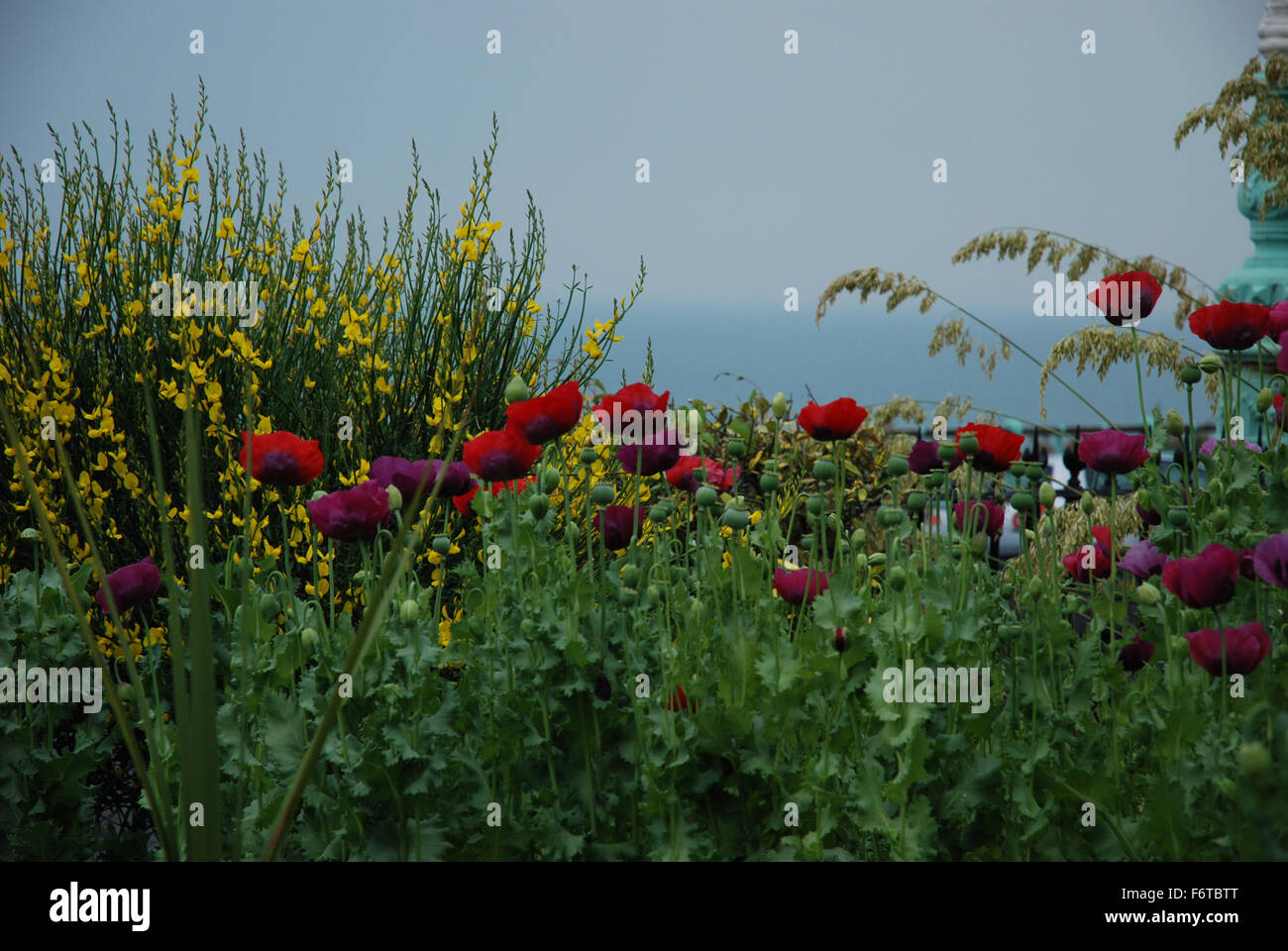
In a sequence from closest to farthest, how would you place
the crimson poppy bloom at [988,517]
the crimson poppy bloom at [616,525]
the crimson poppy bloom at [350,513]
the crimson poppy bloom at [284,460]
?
the crimson poppy bloom at [350,513] → the crimson poppy bloom at [284,460] → the crimson poppy bloom at [616,525] → the crimson poppy bloom at [988,517]

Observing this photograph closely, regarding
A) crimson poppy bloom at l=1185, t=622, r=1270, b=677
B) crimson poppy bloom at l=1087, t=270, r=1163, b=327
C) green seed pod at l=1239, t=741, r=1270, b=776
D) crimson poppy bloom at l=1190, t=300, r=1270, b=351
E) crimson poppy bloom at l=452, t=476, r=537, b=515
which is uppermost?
→ crimson poppy bloom at l=1087, t=270, r=1163, b=327

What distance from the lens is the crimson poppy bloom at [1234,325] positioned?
1.81m

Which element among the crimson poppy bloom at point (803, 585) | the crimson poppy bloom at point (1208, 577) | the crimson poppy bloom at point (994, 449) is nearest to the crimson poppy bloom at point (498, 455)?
the crimson poppy bloom at point (803, 585)

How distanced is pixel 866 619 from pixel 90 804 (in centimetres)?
132

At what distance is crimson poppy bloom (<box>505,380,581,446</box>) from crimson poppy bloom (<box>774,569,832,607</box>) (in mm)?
421

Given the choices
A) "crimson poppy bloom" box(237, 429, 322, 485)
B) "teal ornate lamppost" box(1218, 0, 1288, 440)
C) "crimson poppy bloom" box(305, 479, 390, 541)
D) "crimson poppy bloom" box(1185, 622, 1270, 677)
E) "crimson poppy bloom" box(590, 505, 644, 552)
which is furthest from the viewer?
"teal ornate lamppost" box(1218, 0, 1288, 440)

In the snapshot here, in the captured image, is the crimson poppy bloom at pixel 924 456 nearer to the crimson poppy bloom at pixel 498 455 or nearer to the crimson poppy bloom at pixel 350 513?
the crimson poppy bloom at pixel 498 455

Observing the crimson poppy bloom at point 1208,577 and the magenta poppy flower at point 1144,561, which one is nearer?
the crimson poppy bloom at point 1208,577

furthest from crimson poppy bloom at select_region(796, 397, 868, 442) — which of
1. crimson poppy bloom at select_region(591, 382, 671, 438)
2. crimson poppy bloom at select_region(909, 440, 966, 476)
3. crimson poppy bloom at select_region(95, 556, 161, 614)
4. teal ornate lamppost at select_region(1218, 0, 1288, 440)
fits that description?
teal ornate lamppost at select_region(1218, 0, 1288, 440)

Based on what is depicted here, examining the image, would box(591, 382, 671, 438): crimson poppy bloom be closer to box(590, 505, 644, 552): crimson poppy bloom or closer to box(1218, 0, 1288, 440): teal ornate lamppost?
box(590, 505, 644, 552): crimson poppy bloom

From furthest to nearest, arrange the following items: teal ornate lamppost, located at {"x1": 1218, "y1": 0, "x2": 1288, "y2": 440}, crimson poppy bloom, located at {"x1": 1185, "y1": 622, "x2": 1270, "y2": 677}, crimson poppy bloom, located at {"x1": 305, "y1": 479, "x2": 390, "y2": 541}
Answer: teal ornate lamppost, located at {"x1": 1218, "y1": 0, "x2": 1288, "y2": 440}, crimson poppy bloom, located at {"x1": 305, "y1": 479, "x2": 390, "y2": 541}, crimson poppy bloom, located at {"x1": 1185, "y1": 622, "x2": 1270, "y2": 677}

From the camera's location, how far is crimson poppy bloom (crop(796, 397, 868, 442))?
5.44ft

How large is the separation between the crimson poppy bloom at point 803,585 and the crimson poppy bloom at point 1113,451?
17.6 inches

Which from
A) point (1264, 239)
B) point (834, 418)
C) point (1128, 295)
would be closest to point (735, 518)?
point (834, 418)
